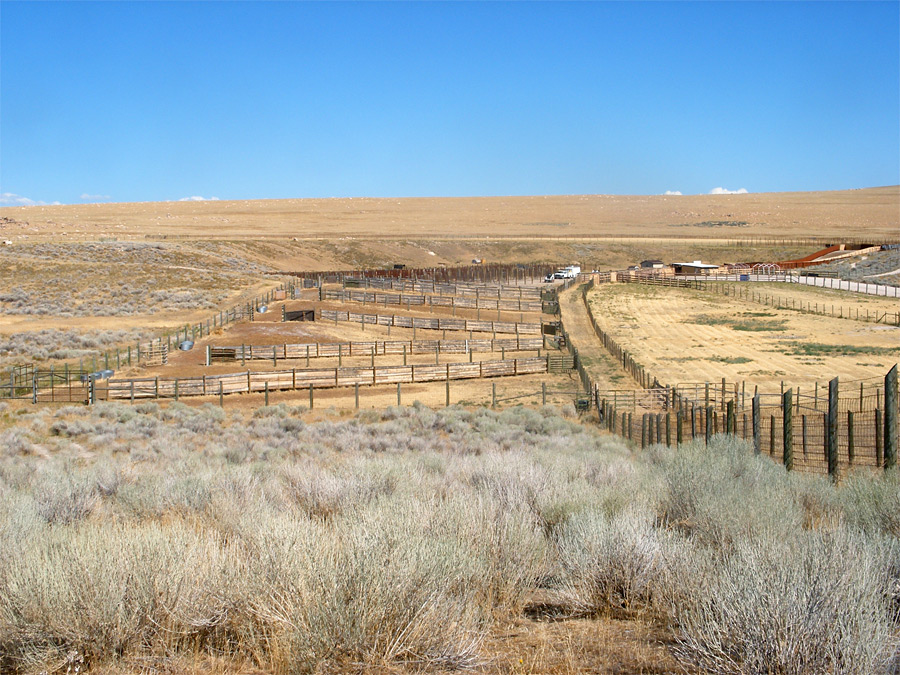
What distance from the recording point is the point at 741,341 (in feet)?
156

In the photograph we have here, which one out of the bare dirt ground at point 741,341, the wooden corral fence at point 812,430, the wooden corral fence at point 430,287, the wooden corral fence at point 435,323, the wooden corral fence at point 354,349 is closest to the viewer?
the wooden corral fence at point 812,430

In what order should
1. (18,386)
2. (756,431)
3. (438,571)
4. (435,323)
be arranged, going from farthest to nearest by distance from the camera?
(435,323)
(18,386)
(756,431)
(438,571)

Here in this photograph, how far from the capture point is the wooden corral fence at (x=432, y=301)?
62688 mm

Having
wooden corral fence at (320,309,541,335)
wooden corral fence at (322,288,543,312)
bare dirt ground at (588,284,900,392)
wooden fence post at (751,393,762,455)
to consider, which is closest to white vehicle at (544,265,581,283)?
bare dirt ground at (588,284,900,392)

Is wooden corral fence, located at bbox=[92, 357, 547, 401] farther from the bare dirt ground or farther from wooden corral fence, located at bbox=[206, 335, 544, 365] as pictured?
the bare dirt ground

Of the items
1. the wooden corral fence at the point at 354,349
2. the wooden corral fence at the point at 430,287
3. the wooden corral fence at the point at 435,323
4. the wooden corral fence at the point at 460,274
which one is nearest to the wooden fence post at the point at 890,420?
the wooden corral fence at the point at 354,349

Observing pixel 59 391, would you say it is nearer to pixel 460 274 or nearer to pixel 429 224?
pixel 460 274

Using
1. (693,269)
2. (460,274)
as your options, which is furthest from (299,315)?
(693,269)

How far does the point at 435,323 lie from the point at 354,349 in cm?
1044

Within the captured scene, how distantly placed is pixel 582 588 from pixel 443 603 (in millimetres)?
1566

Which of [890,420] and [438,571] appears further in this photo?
[890,420]

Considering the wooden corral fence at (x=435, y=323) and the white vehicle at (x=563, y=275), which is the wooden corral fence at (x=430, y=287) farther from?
the white vehicle at (x=563, y=275)

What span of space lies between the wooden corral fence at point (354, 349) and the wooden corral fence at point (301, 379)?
389 cm

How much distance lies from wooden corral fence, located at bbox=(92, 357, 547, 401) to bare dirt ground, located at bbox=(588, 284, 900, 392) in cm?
717
